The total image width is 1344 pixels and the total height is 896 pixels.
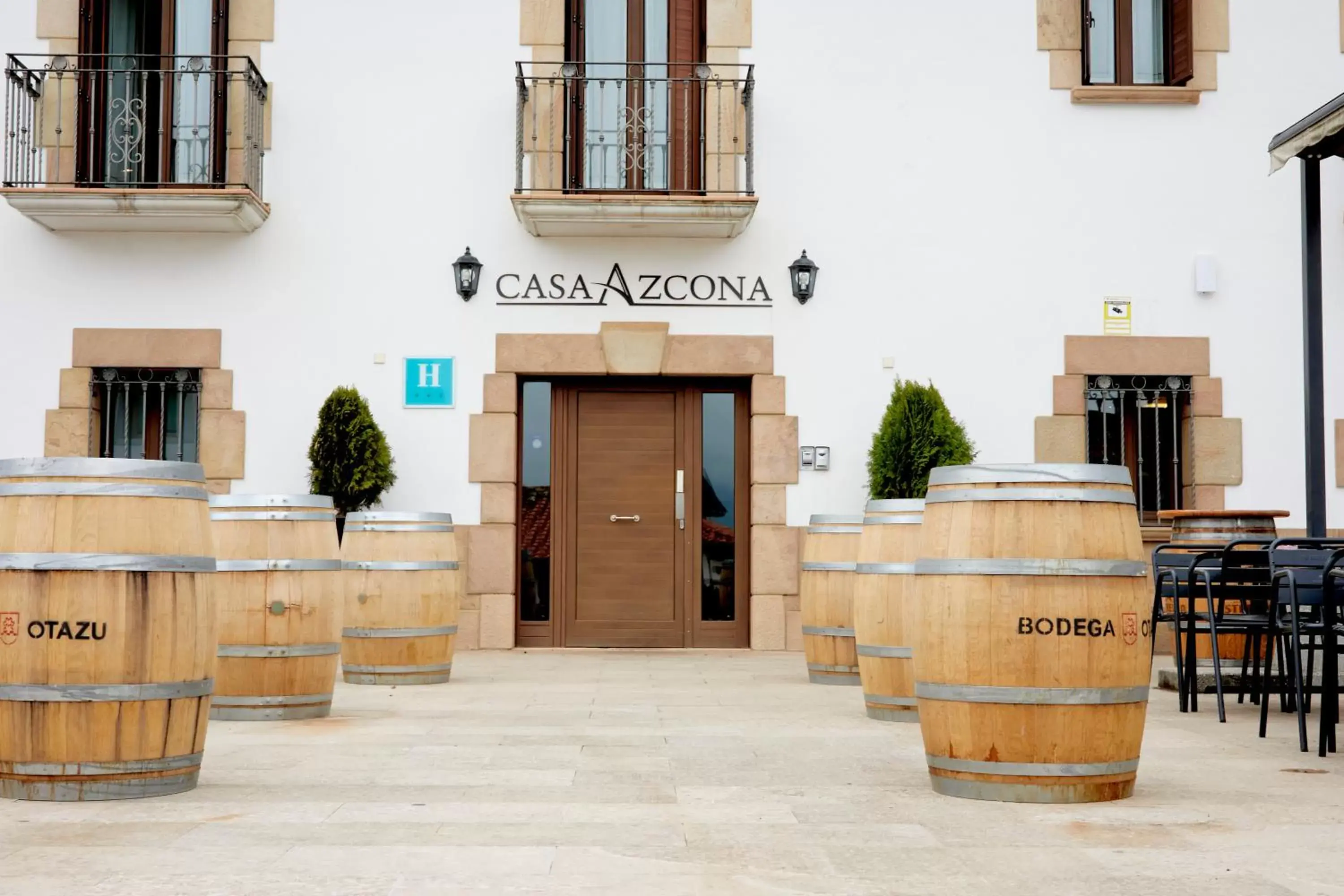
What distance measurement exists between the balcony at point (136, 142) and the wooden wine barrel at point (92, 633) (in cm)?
697

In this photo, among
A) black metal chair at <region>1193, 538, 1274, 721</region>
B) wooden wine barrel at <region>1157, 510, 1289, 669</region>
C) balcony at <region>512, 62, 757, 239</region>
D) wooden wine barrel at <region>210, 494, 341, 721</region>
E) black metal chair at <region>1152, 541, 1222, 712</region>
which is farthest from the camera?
balcony at <region>512, 62, 757, 239</region>

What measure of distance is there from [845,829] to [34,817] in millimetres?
2157

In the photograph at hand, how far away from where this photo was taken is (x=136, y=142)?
1167 centimetres

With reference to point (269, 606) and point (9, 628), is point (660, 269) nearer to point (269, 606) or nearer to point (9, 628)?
point (269, 606)

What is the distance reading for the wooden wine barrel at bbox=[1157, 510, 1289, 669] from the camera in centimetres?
794

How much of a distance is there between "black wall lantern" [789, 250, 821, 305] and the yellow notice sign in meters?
2.19

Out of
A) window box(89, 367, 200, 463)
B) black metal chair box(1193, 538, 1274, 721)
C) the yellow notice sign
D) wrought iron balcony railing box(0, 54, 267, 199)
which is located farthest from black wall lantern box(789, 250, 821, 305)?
black metal chair box(1193, 538, 1274, 721)

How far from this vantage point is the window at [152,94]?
11.6 meters

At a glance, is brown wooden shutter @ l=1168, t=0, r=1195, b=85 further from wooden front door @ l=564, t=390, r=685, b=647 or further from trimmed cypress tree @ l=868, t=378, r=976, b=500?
wooden front door @ l=564, t=390, r=685, b=647

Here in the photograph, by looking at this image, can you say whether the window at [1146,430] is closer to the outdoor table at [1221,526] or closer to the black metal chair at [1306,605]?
the outdoor table at [1221,526]

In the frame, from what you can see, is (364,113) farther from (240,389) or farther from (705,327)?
(705,327)

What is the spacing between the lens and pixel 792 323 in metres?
11.6

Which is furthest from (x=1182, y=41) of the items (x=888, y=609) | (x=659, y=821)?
(x=659, y=821)

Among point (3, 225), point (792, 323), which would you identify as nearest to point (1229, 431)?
point (792, 323)
